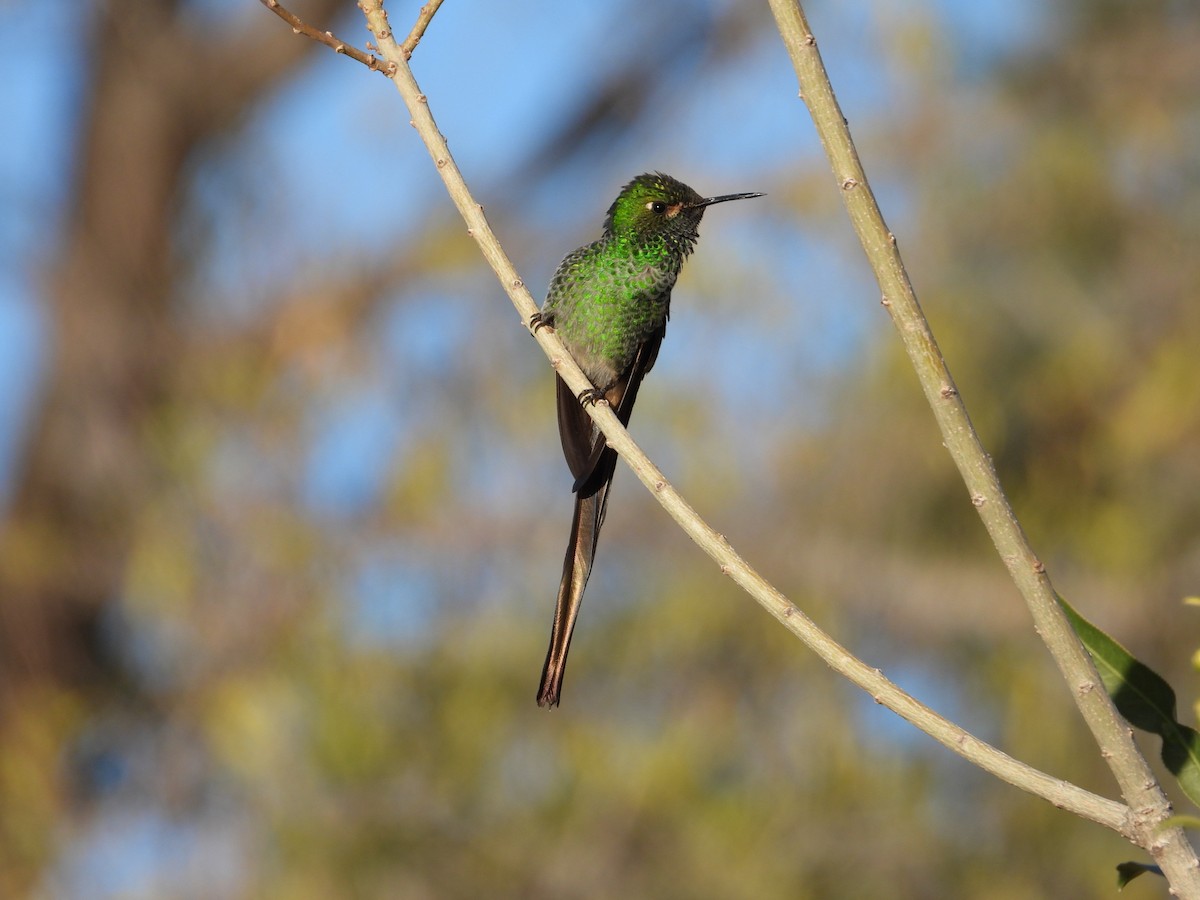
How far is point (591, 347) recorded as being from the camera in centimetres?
334

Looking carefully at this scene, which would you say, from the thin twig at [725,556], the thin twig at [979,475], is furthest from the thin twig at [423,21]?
the thin twig at [979,475]

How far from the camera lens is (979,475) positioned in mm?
1483

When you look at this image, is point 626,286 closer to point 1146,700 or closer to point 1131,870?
point 1146,700

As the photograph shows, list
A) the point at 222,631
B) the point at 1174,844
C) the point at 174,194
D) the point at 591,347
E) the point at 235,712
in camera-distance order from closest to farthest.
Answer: the point at 1174,844 < the point at 591,347 < the point at 235,712 < the point at 222,631 < the point at 174,194

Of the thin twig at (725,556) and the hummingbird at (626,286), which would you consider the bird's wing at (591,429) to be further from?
the thin twig at (725,556)

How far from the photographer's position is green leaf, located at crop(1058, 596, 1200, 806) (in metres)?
1.63

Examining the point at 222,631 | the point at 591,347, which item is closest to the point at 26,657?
the point at 222,631

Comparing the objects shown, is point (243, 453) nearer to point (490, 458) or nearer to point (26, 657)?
point (490, 458)

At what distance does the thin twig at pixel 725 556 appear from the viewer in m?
1.44

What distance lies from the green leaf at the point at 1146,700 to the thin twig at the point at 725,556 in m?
0.23

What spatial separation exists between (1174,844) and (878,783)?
486 centimetres

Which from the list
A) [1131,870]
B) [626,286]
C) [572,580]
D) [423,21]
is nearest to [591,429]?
[626,286]

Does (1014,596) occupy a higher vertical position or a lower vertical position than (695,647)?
higher

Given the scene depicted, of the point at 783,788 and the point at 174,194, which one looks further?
the point at 174,194
